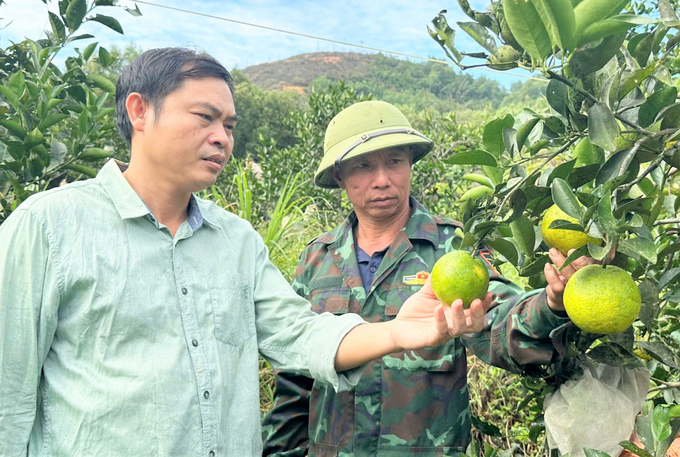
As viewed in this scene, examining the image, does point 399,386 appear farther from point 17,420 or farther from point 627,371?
point 17,420

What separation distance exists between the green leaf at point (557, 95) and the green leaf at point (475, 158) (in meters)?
0.13

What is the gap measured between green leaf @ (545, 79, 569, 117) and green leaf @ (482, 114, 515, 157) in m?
0.07

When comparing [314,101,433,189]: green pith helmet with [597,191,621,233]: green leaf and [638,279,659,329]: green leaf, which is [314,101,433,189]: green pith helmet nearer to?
[638,279,659,329]: green leaf

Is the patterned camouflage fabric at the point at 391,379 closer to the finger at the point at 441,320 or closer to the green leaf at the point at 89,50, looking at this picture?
the finger at the point at 441,320

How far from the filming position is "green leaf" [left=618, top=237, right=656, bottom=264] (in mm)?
915

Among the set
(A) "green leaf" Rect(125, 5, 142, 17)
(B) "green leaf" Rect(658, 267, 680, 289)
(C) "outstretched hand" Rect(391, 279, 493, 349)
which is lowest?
(C) "outstretched hand" Rect(391, 279, 493, 349)

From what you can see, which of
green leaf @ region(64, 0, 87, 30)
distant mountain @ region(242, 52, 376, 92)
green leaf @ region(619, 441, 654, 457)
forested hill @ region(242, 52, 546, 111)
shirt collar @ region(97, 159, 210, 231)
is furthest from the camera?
distant mountain @ region(242, 52, 376, 92)

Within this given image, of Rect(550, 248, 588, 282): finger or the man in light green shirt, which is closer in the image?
Rect(550, 248, 588, 282): finger

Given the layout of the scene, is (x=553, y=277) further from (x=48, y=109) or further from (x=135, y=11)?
(x=135, y=11)

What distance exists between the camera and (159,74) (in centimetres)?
149

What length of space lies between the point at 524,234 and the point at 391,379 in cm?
85

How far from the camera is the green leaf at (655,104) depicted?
39.2 inches

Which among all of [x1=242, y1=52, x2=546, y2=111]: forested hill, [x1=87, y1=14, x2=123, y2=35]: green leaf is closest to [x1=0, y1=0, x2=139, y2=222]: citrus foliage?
[x1=87, y1=14, x2=123, y2=35]: green leaf

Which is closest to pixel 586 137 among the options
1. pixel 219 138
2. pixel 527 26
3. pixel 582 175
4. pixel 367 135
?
pixel 582 175
